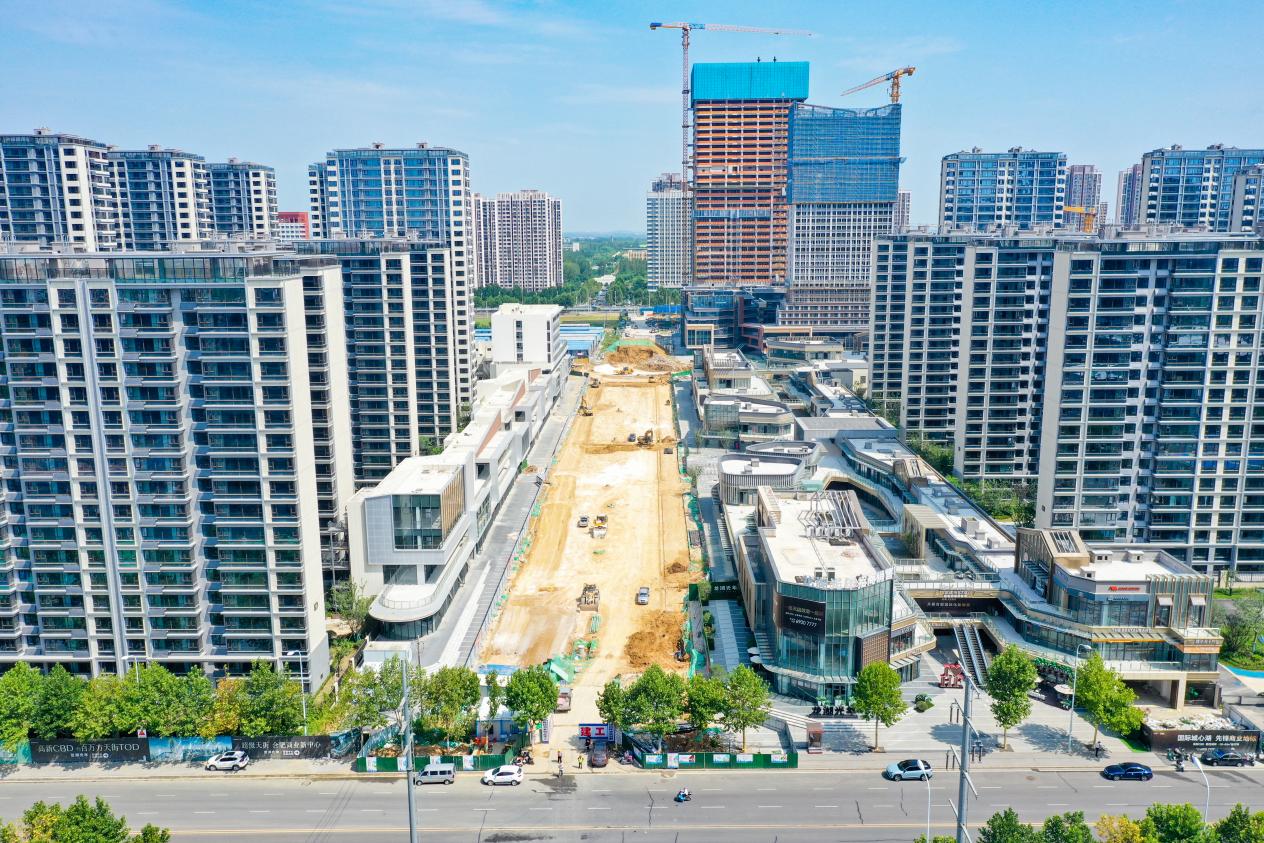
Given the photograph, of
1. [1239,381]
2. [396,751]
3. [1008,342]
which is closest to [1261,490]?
[1239,381]

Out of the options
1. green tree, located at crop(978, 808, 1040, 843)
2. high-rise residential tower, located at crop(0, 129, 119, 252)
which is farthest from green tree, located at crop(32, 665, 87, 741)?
high-rise residential tower, located at crop(0, 129, 119, 252)

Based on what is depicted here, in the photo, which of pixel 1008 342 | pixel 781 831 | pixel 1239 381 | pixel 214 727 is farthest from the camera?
pixel 1008 342

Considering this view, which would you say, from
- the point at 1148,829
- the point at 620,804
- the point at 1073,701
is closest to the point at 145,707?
the point at 620,804

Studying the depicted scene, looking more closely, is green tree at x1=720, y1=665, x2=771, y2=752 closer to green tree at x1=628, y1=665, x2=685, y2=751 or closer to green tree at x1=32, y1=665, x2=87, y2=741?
green tree at x1=628, y1=665, x2=685, y2=751

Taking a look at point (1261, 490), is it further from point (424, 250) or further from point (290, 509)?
point (424, 250)

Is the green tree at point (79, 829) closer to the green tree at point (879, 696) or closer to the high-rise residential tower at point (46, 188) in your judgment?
the green tree at point (879, 696)

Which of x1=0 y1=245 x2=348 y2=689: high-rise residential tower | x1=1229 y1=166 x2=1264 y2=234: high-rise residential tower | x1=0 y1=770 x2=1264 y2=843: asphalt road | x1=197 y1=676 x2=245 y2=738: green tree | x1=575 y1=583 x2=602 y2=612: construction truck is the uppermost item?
x1=1229 y1=166 x2=1264 y2=234: high-rise residential tower

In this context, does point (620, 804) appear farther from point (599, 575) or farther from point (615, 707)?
point (599, 575)
